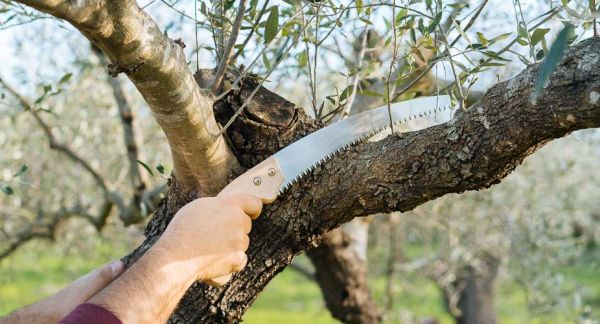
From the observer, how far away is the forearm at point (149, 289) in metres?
2.15

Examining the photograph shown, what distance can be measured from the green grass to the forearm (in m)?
5.61

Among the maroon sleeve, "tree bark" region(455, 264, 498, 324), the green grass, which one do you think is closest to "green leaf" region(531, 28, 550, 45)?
the maroon sleeve

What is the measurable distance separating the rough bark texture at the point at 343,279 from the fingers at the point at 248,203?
7.76ft

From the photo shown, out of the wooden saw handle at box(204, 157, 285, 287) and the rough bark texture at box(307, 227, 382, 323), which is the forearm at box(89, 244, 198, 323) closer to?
the wooden saw handle at box(204, 157, 285, 287)

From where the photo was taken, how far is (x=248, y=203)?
249 centimetres

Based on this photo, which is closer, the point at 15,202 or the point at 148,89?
the point at 148,89

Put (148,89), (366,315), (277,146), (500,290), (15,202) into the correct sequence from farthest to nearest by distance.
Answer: (500,290) → (15,202) → (366,315) → (277,146) → (148,89)

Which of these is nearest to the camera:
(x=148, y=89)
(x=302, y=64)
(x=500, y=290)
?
(x=148, y=89)

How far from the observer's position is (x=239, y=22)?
7.59 feet

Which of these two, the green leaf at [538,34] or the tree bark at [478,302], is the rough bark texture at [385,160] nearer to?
the green leaf at [538,34]

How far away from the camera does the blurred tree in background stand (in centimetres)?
241

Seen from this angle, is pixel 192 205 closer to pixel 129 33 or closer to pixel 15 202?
pixel 129 33

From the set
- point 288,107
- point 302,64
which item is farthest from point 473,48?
point 302,64

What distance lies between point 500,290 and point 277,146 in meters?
12.3
